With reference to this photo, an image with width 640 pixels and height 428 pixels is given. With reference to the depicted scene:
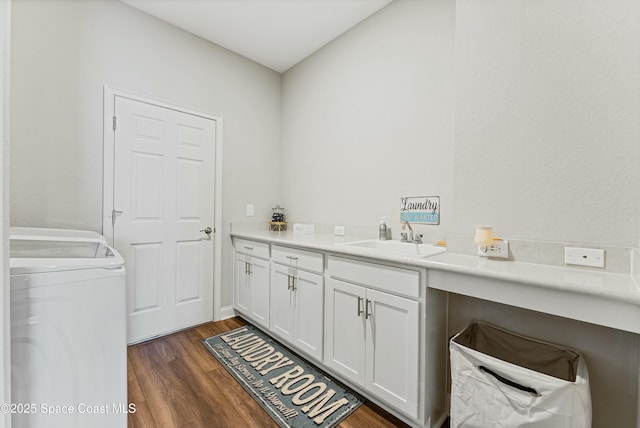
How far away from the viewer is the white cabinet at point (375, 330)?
133 cm

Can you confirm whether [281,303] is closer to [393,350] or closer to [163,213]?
[393,350]

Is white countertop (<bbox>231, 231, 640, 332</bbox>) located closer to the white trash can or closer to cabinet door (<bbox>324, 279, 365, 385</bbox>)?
the white trash can

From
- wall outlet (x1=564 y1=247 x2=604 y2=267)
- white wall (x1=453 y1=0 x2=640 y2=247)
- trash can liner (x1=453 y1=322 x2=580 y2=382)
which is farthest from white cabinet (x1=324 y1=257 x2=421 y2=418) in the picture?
wall outlet (x1=564 y1=247 x2=604 y2=267)

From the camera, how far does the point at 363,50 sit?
231 centimetres

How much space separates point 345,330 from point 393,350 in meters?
0.32

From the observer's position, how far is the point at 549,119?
1.23 meters

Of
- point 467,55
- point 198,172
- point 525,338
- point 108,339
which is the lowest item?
point 525,338

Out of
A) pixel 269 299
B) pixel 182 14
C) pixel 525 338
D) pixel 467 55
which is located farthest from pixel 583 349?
pixel 182 14

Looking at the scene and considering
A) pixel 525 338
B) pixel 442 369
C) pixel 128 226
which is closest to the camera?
pixel 525 338

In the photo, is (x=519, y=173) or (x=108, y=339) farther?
(x=519, y=173)

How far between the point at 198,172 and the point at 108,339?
5.91 ft

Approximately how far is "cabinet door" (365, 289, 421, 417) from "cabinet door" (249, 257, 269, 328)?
41.4 inches

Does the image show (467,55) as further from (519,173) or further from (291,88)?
(291,88)

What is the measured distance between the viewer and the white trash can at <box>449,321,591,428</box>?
A: 0.93 meters
